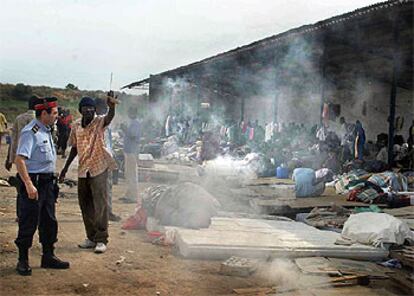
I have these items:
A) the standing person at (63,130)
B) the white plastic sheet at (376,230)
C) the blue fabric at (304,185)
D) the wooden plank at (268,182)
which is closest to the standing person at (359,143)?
the wooden plank at (268,182)

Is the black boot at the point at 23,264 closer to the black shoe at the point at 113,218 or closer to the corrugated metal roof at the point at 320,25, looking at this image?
the black shoe at the point at 113,218

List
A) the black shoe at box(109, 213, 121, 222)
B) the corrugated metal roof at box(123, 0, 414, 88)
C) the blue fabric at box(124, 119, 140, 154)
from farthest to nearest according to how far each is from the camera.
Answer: the corrugated metal roof at box(123, 0, 414, 88) < the blue fabric at box(124, 119, 140, 154) < the black shoe at box(109, 213, 121, 222)

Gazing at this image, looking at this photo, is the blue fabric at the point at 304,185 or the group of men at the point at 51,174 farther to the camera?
the blue fabric at the point at 304,185

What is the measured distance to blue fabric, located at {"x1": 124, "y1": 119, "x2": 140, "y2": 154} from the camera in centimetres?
872

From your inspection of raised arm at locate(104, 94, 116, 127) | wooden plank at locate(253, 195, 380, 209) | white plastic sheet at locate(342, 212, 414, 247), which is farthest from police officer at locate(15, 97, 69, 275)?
wooden plank at locate(253, 195, 380, 209)

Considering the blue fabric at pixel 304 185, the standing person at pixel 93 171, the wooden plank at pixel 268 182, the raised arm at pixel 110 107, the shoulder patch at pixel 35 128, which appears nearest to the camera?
the shoulder patch at pixel 35 128

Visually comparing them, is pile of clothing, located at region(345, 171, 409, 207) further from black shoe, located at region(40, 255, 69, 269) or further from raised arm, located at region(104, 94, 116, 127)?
black shoe, located at region(40, 255, 69, 269)

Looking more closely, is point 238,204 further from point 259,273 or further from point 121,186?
point 259,273

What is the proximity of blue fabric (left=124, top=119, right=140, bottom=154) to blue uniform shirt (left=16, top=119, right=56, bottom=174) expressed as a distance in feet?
12.5

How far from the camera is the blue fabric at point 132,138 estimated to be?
872 centimetres

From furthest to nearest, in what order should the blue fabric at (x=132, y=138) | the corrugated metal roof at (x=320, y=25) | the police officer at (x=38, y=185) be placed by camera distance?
the corrugated metal roof at (x=320, y=25) → the blue fabric at (x=132, y=138) → the police officer at (x=38, y=185)

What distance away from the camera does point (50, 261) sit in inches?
194

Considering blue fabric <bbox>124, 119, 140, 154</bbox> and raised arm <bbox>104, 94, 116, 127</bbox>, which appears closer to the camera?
raised arm <bbox>104, 94, 116, 127</bbox>

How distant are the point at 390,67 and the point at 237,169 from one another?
5.88 metres
